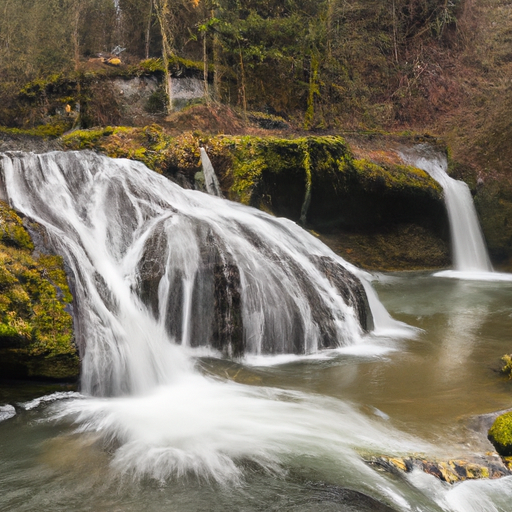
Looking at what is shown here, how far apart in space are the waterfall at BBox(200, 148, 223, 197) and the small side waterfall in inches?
245

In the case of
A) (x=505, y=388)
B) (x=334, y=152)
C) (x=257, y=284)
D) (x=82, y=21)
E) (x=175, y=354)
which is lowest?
(x=505, y=388)

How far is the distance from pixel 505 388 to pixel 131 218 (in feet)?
16.5

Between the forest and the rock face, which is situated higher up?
the forest

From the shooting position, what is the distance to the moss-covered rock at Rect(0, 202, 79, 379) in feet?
14.0

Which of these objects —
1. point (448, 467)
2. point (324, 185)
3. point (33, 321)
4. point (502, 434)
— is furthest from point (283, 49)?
point (448, 467)

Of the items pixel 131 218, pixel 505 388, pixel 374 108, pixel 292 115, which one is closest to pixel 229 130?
pixel 292 115

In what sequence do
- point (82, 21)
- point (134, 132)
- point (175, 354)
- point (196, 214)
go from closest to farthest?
point (175, 354), point (196, 214), point (134, 132), point (82, 21)

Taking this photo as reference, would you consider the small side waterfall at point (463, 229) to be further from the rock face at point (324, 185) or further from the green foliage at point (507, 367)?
the green foliage at point (507, 367)

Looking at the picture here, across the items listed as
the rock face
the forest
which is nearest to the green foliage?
the rock face

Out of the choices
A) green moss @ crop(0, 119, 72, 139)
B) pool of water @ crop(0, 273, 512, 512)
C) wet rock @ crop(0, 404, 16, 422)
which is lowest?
pool of water @ crop(0, 273, 512, 512)

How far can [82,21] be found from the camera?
22.7m

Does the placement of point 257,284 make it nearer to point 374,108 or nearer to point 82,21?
point 374,108

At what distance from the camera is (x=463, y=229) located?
42.9ft

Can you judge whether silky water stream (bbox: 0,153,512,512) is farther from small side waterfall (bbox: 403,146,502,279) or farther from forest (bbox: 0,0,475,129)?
forest (bbox: 0,0,475,129)
